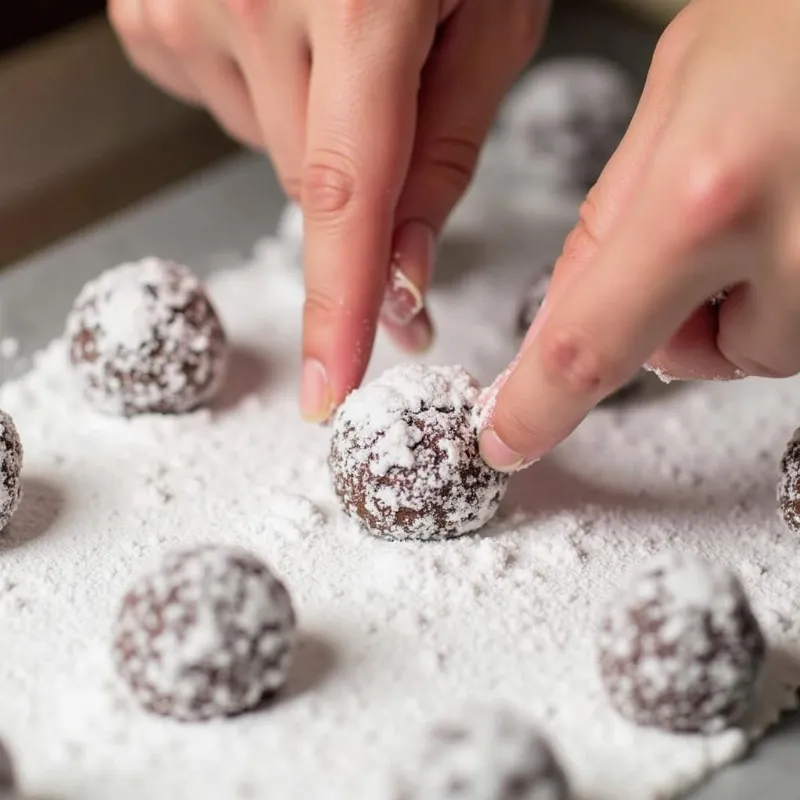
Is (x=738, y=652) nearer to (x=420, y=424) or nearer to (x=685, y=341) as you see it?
(x=685, y=341)

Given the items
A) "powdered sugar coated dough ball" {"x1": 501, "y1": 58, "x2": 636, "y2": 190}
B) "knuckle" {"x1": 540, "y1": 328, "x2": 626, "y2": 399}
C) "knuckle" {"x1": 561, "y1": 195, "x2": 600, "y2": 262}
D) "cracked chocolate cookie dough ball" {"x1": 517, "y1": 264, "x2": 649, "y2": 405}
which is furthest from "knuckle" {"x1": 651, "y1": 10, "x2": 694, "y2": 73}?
"powdered sugar coated dough ball" {"x1": 501, "y1": 58, "x2": 636, "y2": 190}

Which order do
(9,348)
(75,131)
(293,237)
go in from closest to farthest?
1. (9,348)
2. (293,237)
3. (75,131)

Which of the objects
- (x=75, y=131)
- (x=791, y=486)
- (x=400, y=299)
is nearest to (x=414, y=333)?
(x=400, y=299)

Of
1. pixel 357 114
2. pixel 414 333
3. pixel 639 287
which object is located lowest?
pixel 414 333

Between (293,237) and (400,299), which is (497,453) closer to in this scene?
(400,299)

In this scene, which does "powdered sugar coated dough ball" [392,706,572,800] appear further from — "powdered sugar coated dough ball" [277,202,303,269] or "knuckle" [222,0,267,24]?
"powdered sugar coated dough ball" [277,202,303,269]

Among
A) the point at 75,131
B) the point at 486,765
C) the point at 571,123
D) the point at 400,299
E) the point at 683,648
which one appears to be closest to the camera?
the point at 486,765

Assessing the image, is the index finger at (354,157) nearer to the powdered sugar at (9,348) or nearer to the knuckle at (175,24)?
the knuckle at (175,24)
